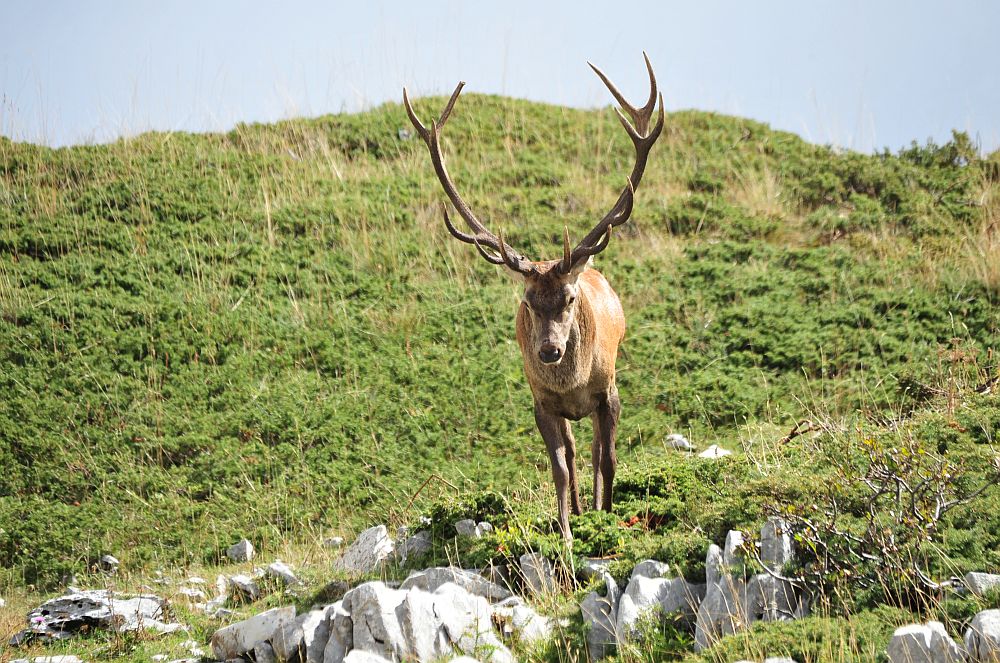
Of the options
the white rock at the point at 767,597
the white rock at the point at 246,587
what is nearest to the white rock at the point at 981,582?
the white rock at the point at 767,597

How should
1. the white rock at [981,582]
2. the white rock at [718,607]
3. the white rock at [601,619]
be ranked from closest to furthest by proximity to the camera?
the white rock at [981,582]
the white rock at [718,607]
the white rock at [601,619]

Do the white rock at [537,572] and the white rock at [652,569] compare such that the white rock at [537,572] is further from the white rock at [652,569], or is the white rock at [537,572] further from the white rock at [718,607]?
the white rock at [718,607]

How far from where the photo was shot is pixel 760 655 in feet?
14.6

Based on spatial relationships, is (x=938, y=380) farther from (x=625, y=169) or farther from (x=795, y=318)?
(x=625, y=169)

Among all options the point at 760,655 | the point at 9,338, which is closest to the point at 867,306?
the point at 760,655

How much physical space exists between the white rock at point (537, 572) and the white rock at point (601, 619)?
1.38ft

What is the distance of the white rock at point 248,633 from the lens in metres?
6.11

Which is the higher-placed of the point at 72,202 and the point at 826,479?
the point at 72,202

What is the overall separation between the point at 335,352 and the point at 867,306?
645 cm

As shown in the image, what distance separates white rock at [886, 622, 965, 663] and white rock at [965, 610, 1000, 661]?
5 cm

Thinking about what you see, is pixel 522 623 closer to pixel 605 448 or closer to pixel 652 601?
pixel 652 601

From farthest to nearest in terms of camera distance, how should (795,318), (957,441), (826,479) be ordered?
(795,318)
(957,441)
(826,479)

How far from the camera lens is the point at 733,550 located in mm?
5363

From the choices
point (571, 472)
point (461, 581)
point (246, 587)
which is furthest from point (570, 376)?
point (246, 587)
